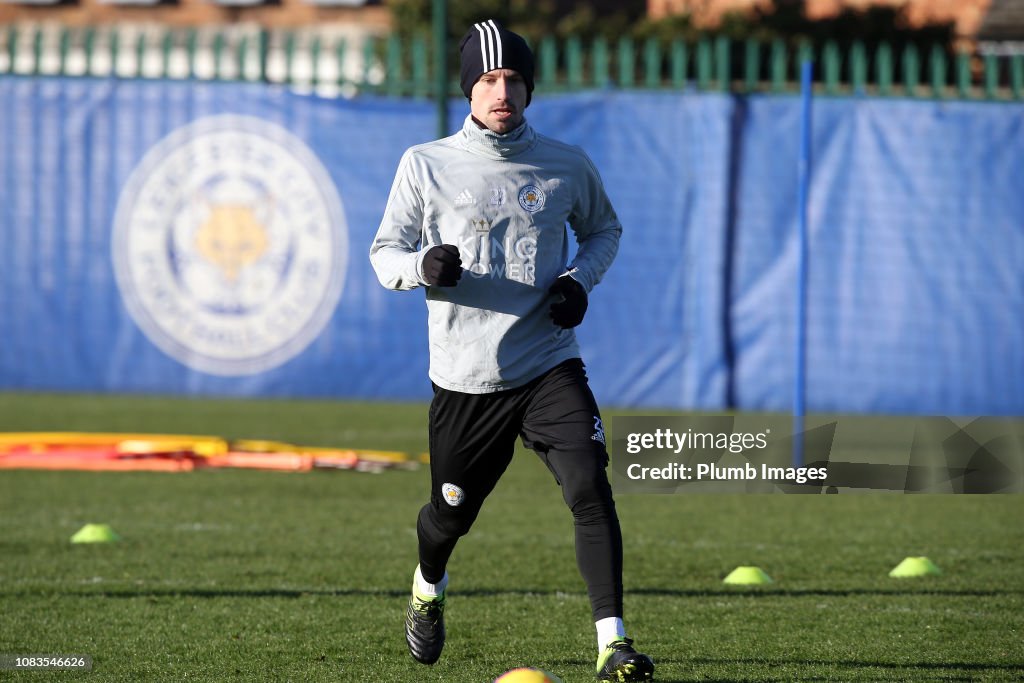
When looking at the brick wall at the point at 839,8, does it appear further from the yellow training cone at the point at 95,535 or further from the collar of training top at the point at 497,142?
the collar of training top at the point at 497,142

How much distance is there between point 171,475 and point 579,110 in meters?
6.39

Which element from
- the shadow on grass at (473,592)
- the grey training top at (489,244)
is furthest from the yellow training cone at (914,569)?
the grey training top at (489,244)

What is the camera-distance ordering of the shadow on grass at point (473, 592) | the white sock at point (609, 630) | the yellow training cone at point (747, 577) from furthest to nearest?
the yellow training cone at point (747, 577)
the shadow on grass at point (473, 592)
the white sock at point (609, 630)

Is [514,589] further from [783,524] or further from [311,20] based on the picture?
[311,20]

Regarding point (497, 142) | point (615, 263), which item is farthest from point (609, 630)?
point (615, 263)

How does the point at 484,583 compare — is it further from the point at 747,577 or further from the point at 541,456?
the point at 541,456

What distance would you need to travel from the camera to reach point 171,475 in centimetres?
1116

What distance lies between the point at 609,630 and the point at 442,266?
1229 millimetres

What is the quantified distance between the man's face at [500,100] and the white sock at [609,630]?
1634 millimetres

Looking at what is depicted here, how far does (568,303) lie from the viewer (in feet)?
17.0

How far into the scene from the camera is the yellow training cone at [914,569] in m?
7.64

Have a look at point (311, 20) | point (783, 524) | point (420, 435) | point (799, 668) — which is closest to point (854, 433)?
point (420, 435)

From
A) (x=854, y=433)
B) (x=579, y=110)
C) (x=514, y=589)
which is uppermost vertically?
(x=579, y=110)

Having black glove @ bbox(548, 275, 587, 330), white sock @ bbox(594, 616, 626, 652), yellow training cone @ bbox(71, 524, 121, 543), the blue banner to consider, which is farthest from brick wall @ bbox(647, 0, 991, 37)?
white sock @ bbox(594, 616, 626, 652)
